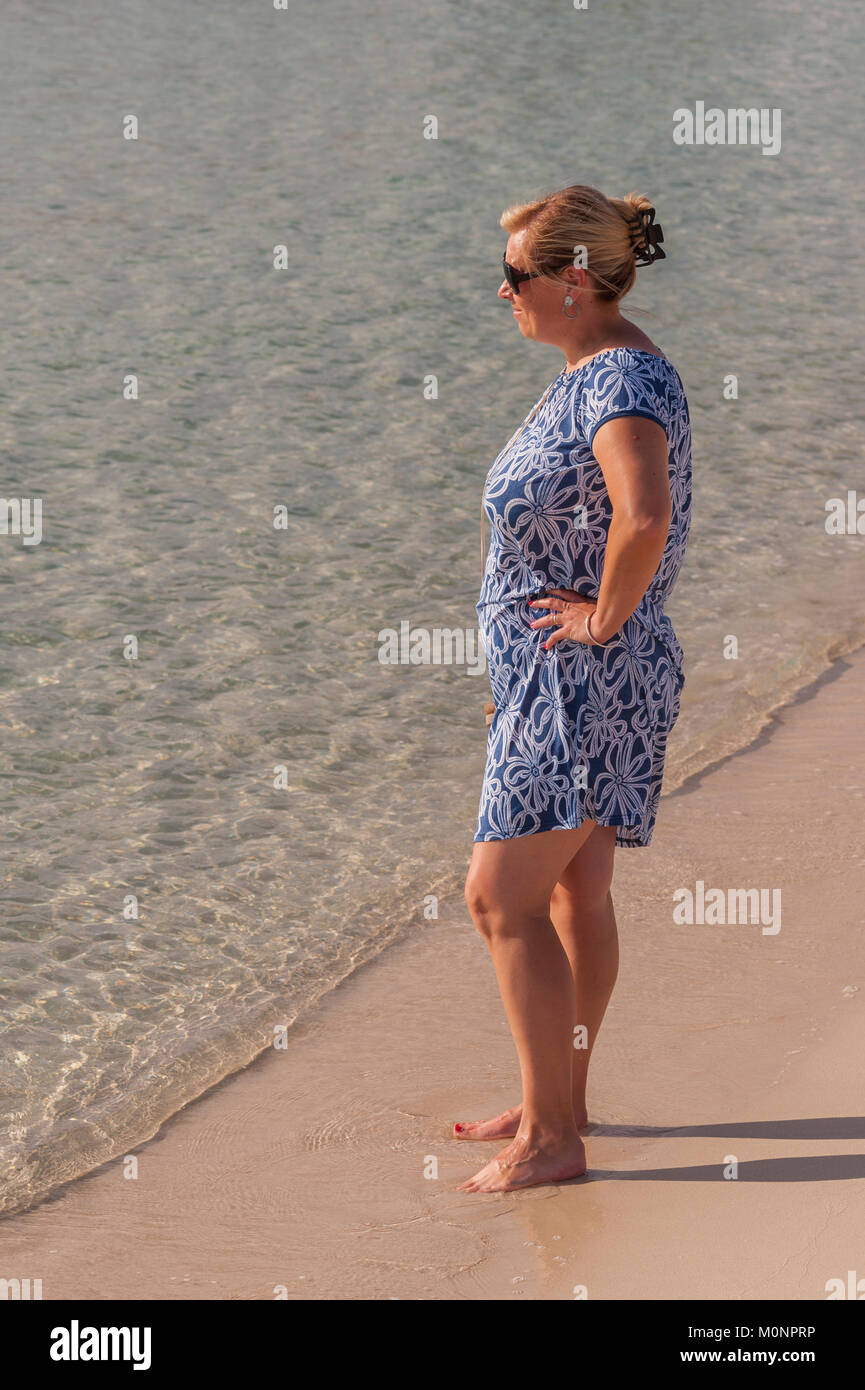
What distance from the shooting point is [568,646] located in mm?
3043

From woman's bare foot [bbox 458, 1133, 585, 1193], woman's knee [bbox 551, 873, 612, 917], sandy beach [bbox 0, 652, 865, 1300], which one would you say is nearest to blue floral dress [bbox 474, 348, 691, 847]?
woman's knee [bbox 551, 873, 612, 917]

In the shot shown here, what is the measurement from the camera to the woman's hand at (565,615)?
3.00 metres

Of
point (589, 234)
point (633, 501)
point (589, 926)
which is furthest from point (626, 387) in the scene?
point (589, 926)

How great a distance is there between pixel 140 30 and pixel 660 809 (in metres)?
17.1

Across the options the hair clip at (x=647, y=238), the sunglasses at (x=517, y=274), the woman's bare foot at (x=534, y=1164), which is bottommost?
the woman's bare foot at (x=534, y=1164)

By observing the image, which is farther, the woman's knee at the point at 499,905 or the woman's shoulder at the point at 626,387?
the woman's knee at the point at 499,905

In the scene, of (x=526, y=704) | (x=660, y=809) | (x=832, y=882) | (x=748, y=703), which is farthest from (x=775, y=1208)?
(x=748, y=703)

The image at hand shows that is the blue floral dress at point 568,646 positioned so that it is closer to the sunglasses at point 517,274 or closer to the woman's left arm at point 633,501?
the woman's left arm at point 633,501

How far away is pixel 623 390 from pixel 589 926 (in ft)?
3.44

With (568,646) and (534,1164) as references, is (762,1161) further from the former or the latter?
(568,646)

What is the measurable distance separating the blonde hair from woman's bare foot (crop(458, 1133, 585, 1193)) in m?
1.59

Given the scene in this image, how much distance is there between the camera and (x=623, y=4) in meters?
23.0

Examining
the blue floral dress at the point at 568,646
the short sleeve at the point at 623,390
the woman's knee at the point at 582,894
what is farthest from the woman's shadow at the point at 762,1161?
the short sleeve at the point at 623,390
